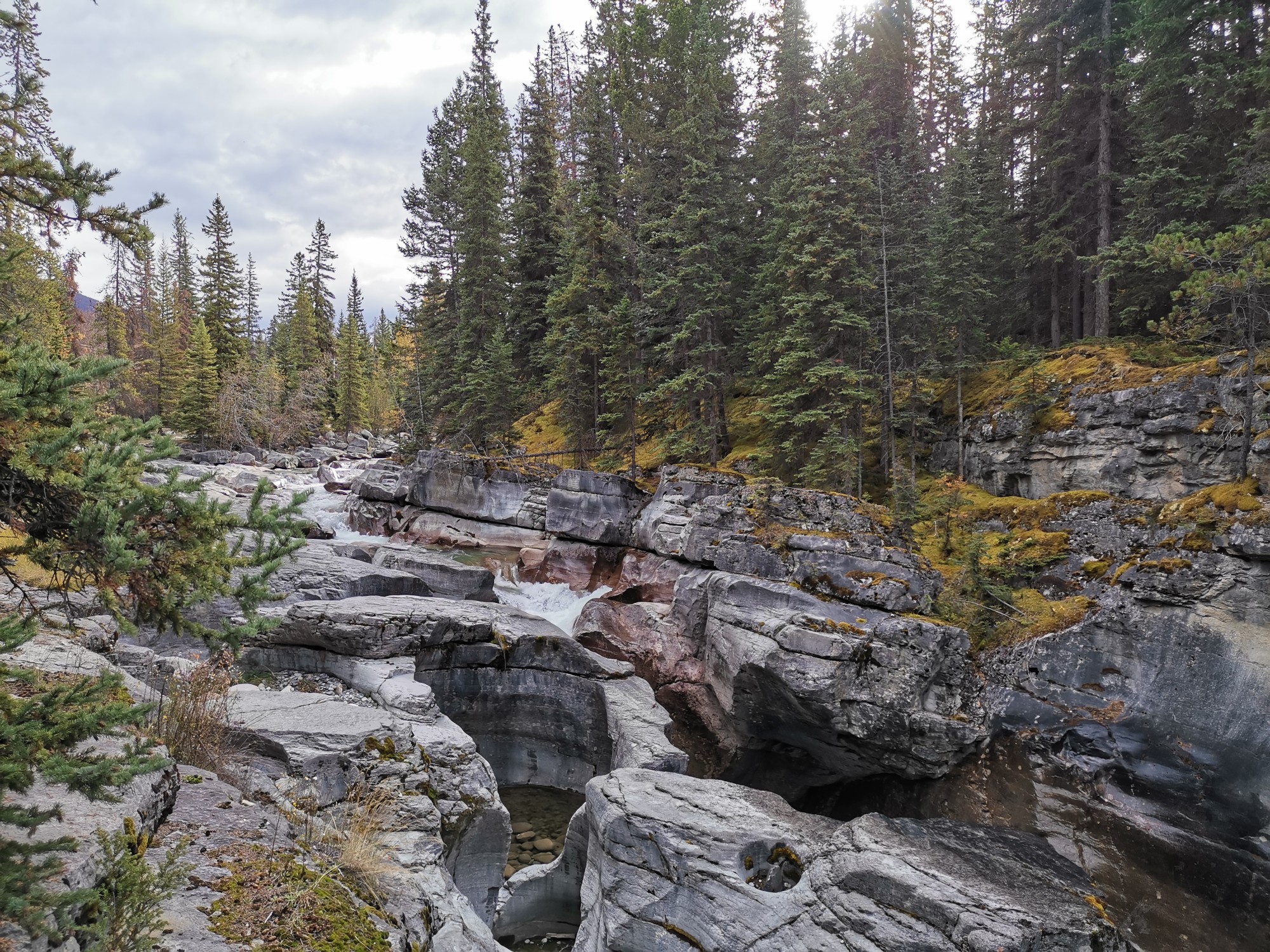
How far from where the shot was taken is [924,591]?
1373cm

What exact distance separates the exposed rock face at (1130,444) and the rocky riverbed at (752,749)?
2791 mm

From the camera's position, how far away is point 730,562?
49.7 feet

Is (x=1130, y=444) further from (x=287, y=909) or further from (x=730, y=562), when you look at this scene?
(x=287, y=909)

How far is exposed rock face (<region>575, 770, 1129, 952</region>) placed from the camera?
6988 millimetres

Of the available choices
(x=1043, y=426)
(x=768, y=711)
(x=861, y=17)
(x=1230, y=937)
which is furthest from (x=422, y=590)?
(x=861, y=17)

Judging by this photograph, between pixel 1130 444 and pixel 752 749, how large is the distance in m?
13.4

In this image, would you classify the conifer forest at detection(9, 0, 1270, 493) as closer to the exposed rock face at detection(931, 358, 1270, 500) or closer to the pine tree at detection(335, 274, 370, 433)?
the exposed rock face at detection(931, 358, 1270, 500)

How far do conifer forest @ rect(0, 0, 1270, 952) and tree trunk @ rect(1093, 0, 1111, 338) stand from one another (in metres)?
0.24

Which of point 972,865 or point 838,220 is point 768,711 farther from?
point 838,220

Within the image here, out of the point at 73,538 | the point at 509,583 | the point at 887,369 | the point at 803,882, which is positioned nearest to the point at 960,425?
the point at 887,369

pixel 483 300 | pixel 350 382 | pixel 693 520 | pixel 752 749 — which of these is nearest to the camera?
pixel 752 749

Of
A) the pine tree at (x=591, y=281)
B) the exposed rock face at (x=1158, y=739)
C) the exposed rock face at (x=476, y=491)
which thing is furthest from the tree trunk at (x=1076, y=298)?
the exposed rock face at (x=476, y=491)

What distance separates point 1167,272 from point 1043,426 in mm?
7572

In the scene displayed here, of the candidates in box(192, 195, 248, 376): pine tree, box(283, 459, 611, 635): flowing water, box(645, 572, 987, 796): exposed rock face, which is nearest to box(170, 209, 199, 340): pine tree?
box(192, 195, 248, 376): pine tree
